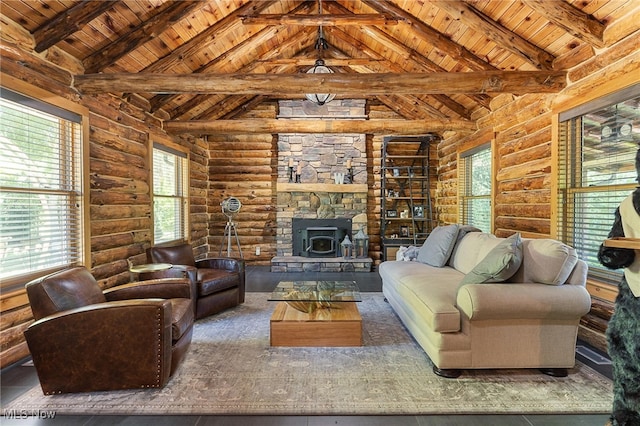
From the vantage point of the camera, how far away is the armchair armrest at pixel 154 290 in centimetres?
285

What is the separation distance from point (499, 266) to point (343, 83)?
7.96ft

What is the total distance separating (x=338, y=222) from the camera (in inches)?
266

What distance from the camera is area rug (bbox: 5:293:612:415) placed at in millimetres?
2061

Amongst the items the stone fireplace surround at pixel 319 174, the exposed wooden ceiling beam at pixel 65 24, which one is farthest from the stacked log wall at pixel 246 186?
the exposed wooden ceiling beam at pixel 65 24

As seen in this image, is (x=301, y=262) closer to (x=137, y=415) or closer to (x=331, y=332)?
(x=331, y=332)

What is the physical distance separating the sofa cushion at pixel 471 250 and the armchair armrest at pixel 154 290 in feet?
9.42

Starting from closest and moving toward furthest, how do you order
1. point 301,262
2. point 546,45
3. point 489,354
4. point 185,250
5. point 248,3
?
point 489,354
point 546,45
point 248,3
point 185,250
point 301,262

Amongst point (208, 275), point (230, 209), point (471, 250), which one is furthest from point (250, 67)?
point (471, 250)

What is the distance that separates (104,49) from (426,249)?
436 cm

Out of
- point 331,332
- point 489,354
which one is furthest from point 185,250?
point 489,354

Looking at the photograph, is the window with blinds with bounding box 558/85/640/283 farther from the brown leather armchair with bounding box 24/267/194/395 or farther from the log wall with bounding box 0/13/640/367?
the brown leather armchair with bounding box 24/267/194/395

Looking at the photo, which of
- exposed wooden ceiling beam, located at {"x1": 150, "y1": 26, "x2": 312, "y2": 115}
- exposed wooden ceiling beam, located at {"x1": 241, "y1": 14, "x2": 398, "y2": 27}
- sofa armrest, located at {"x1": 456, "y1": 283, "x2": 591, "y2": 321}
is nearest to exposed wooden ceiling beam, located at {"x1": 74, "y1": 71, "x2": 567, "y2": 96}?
exposed wooden ceiling beam, located at {"x1": 241, "y1": 14, "x2": 398, "y2": 27}

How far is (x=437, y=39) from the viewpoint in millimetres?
4043

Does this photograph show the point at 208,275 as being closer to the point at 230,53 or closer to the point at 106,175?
the point at 106,175
